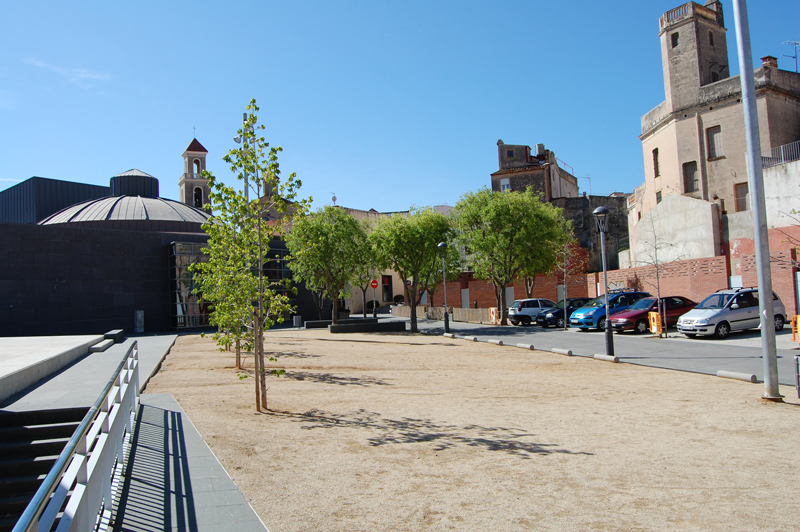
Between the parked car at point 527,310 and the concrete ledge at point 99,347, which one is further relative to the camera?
the parked car at point 527,310

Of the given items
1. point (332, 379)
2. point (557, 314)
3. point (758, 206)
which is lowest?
point (332, 379)

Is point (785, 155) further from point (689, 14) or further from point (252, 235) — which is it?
point (252, 235)

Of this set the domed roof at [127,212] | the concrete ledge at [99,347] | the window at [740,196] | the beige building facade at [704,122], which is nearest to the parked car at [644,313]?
the beige building facade at [704,122]

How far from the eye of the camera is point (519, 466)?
6469 millimetres

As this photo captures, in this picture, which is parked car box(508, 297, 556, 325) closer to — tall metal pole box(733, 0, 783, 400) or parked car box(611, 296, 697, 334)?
parked car box(611, 296, 697, 334)

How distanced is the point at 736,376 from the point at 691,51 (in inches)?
1272

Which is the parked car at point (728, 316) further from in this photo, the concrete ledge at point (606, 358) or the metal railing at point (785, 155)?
the metal railing at point (785, 155)

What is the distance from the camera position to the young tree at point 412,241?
32.0 meters

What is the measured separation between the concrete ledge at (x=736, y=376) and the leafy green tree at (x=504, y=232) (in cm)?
2147

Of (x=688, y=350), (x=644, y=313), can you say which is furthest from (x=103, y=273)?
(x=688, y=350)

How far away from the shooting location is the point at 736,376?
40.0 feet

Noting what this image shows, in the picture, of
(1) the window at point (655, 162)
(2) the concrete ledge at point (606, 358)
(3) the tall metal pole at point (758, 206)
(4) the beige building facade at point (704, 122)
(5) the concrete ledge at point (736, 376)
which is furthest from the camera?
(1) the window at point (655, 162)

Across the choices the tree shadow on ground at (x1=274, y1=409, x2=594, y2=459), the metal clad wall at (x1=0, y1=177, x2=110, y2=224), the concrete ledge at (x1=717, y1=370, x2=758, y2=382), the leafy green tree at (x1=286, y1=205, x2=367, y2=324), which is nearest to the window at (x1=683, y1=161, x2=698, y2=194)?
the leafy green tree at (x1=286, y1=205, x2=367, y2=324)

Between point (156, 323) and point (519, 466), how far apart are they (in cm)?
3420
